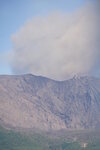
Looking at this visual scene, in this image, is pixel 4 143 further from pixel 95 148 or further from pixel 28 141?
pixel 95 148

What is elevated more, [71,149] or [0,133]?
[0,133]

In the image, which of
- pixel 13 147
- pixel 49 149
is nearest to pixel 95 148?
pixel 49 149

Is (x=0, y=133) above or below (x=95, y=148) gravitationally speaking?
above

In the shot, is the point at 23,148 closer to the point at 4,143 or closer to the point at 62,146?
the point at 4,143

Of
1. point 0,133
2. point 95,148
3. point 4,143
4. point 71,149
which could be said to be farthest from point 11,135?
point 95,148

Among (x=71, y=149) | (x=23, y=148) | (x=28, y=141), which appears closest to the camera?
(x=23, y=148)

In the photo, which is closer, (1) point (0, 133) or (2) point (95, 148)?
(2) point (95, 148)

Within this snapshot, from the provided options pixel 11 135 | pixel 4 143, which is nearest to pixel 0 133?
pixel 11 135

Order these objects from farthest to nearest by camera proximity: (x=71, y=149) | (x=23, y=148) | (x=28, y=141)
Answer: (x=28, y=141)
(x=71, y=149)
(x=23, y=148)

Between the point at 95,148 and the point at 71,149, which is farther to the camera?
the point at 71,149
